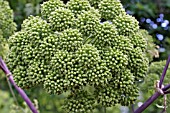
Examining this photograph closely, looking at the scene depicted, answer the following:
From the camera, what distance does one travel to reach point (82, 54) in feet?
4.88

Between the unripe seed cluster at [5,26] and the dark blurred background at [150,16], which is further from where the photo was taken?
the dark blurred background at [150,16]

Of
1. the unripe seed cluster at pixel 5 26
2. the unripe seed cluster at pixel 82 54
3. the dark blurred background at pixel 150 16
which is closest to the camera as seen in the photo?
the unripe seed cluster at pixel 82 54

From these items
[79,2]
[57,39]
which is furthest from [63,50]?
[79,2]

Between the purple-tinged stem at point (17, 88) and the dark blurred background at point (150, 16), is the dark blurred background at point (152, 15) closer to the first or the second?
the dark blurred background at point (150, 16)

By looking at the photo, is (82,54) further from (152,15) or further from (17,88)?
(152,15)

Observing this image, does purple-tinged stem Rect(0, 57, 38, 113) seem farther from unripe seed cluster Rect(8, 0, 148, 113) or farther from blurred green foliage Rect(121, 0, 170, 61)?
Result: blurred green foliage Rect(121, 0, 170, 61)

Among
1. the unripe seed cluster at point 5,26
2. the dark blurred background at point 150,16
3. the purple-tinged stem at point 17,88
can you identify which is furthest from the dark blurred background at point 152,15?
the purple-tinged stem at point 17,88

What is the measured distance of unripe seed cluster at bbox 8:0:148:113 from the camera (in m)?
1.49

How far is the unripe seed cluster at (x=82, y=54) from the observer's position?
149cm

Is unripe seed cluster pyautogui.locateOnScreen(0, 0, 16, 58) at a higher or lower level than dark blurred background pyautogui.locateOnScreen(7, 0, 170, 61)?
higher

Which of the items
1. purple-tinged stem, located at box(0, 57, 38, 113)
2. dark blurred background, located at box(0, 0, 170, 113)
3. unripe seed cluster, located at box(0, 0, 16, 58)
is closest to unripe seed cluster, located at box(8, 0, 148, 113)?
purple-tinged stem, located at box(0, 57, 38, 113)

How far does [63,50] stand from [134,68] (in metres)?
0.28

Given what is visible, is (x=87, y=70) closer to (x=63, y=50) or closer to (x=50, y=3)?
(x=63, y=50)

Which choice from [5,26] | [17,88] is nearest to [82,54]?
[17,88]
